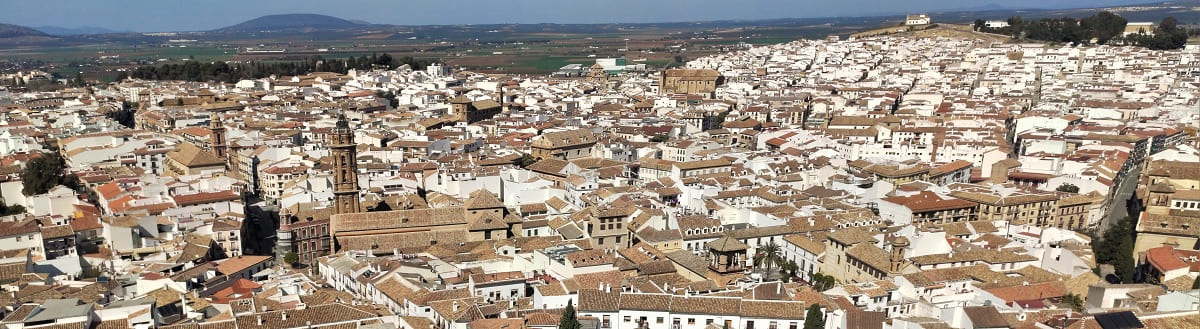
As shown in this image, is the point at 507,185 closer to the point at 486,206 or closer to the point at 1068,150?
the point at 486,206

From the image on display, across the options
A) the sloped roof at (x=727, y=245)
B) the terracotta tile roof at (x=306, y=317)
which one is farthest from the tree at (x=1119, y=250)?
the terracotta tile roof at (x=306, y=317)

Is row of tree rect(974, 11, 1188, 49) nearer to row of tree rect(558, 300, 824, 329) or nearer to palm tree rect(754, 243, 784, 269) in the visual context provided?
palm tree rect(754, 243, 784, 269)

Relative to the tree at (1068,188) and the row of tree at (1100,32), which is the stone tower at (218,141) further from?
the row of tree at (1100,32)

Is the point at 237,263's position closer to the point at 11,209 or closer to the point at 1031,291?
the point at 11,209

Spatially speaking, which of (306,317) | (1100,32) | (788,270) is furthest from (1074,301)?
(1100,32)

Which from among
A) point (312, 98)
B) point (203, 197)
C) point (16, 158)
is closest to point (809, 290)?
point (203, 197)
